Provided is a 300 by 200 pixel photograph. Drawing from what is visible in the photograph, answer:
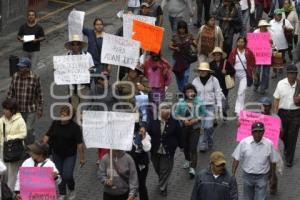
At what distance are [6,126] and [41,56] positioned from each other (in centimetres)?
821

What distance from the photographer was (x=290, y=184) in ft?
44.8

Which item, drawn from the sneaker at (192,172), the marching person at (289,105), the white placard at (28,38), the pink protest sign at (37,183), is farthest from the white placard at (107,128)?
the white placard at (28,38)

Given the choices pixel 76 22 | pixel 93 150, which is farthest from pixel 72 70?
pixel 76 22

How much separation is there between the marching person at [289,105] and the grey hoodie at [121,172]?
11.5ft

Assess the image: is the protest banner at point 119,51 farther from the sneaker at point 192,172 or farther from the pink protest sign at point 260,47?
the pink protest sign at point 260,47

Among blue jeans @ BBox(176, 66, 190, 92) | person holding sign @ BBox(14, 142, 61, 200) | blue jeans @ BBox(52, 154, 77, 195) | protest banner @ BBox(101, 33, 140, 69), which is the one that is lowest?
blue jeans @ BBox(52, 154, 77, 195)

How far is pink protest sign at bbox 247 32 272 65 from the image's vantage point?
17.2 meters

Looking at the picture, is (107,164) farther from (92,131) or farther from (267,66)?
(267,66)

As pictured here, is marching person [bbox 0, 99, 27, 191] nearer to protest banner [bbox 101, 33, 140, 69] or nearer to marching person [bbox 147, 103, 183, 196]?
marching person [bbox 147, 103, 183, 196]

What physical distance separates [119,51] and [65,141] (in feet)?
11.3

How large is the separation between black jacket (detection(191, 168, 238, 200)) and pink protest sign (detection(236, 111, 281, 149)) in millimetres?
1846

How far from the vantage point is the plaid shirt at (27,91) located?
46.8 ft

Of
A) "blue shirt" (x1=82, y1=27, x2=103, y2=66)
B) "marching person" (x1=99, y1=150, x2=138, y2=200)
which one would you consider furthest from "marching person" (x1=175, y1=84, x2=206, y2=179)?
"blue shirt" (x1=82, y1=27, x2=103, y2=66)

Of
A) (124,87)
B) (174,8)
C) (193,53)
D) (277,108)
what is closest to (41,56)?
(174,8)
